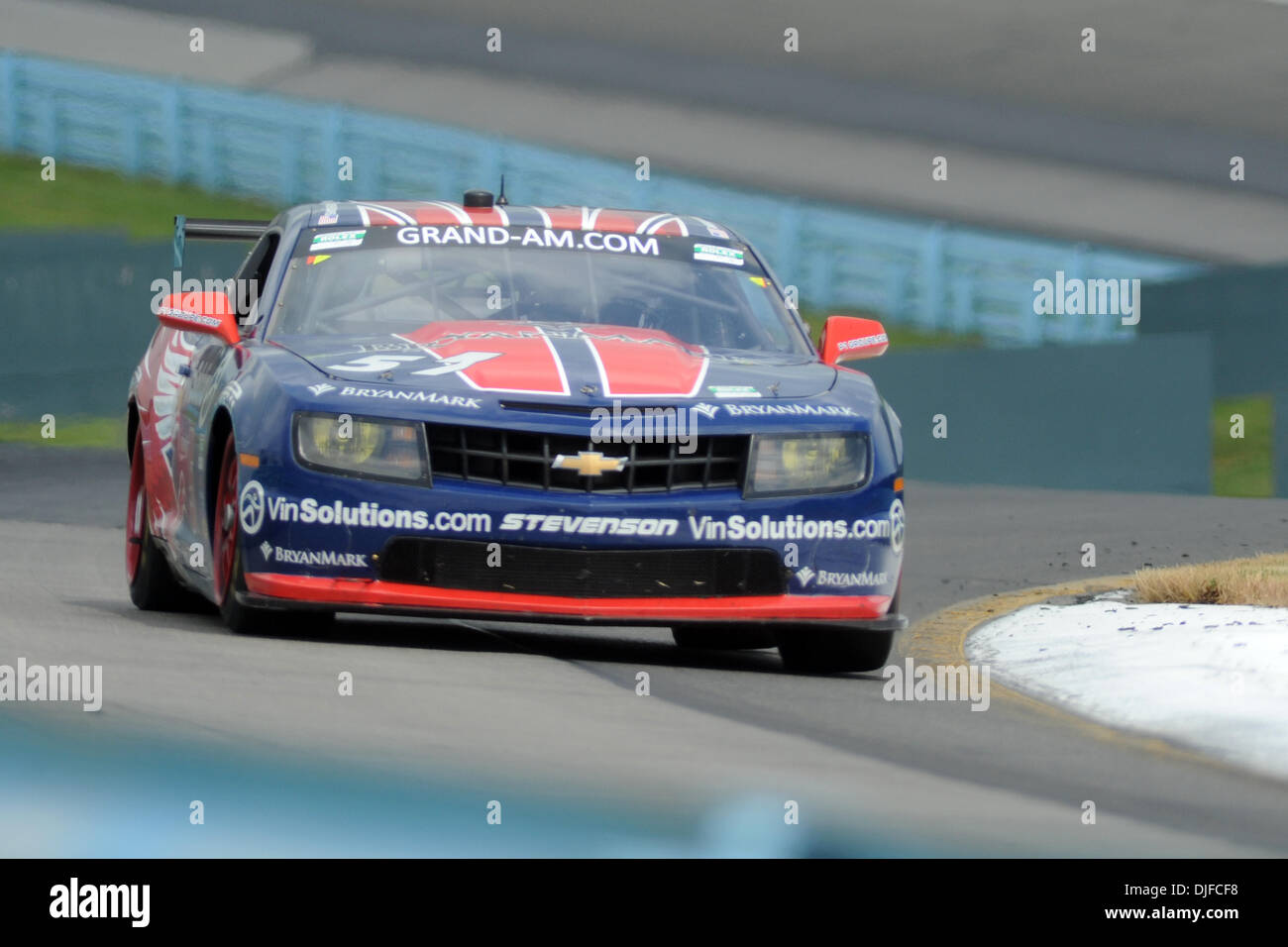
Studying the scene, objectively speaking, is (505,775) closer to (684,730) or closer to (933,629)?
(684,730)

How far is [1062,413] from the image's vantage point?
1916 centimetres

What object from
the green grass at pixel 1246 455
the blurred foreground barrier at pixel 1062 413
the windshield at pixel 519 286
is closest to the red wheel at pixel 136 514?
the windshield at pixel 519 286

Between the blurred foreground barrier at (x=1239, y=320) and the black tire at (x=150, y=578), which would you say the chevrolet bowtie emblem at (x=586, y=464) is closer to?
the black tire at (x=150, y=578)

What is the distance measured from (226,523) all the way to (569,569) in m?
1.19

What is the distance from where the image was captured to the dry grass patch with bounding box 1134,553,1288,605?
9.05 metres

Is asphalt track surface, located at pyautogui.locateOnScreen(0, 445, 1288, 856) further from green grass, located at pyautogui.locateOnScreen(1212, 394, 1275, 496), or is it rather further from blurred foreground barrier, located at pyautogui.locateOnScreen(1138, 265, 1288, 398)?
green grass, located at pyautogui.locateOnScreen(1212, 394, 1275, 496)

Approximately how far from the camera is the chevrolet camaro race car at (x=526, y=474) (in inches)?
296

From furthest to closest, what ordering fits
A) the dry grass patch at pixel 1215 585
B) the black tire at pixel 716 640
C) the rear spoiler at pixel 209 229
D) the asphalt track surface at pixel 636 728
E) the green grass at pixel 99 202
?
the green grass at pixel 99 202 < the rear spoiler at pixel 209 229 < the black tire at pixel 716 640 < the dry grass patch at pixel 1215 585 < the asphalt track surface at pixel 636 728

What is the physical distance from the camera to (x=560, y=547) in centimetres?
754

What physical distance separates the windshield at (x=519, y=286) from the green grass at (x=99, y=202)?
24918mm

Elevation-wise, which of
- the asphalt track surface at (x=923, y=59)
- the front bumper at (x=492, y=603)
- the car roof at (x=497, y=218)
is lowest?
the front bumper at (x=492, y=603)

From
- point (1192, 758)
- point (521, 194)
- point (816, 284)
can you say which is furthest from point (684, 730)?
point (521, 194)

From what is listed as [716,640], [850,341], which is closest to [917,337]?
[716,640]

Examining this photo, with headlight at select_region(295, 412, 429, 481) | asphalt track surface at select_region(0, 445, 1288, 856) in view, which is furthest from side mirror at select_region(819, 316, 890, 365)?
headlight at select_region(295, 412, 429, 481)
